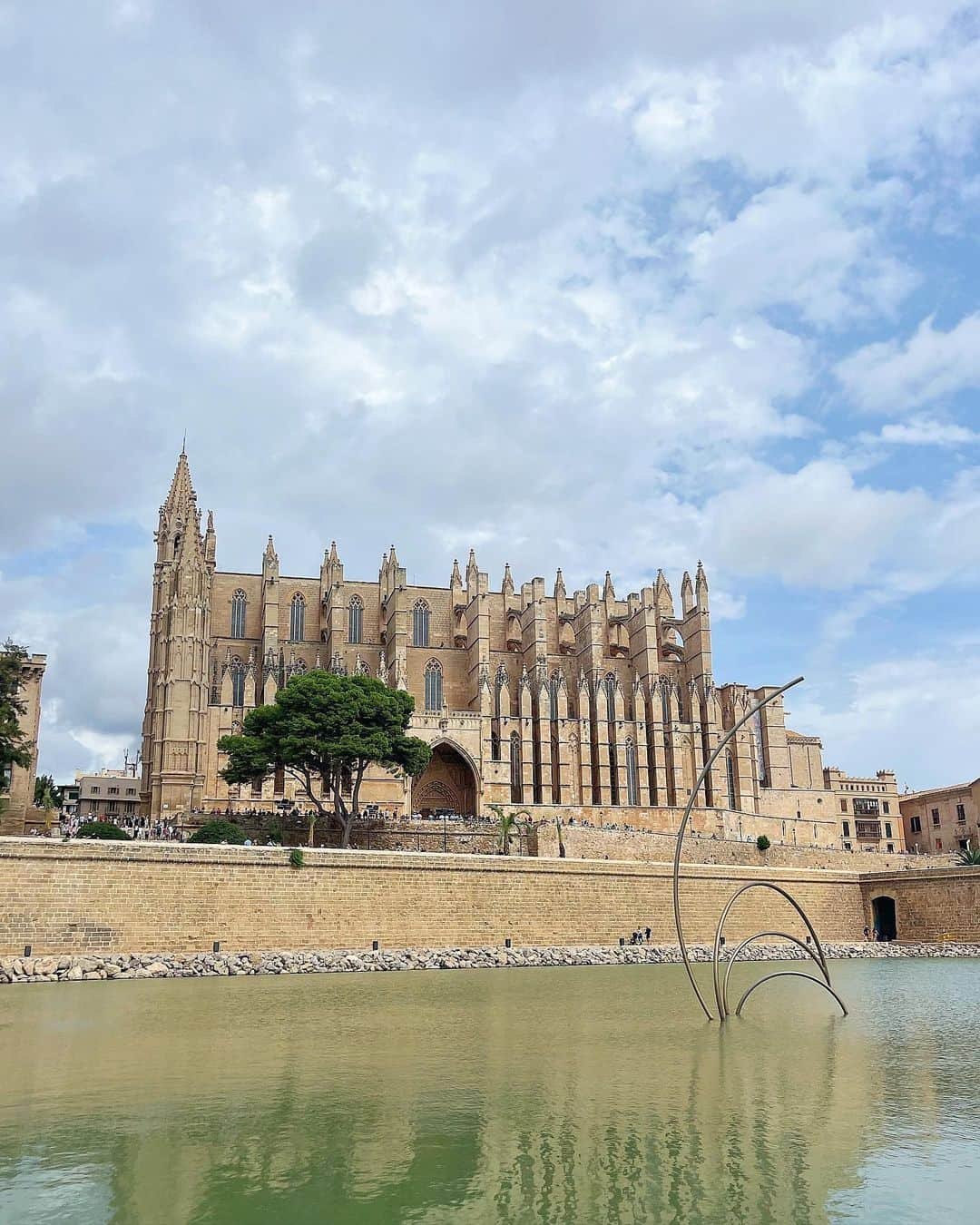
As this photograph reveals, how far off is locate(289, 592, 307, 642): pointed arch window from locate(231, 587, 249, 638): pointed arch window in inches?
100

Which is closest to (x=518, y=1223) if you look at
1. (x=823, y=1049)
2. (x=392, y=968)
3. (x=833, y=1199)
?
(x=833, y=1199)

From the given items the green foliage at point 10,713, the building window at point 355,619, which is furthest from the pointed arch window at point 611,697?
the green foliage at point 10,713

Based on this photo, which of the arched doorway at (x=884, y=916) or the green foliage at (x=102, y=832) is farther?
the arched doorway at (x=884, y=916)

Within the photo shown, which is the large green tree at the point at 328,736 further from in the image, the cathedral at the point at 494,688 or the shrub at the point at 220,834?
the cathedral at the point at 494,688

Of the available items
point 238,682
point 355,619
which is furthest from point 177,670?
point 355,619

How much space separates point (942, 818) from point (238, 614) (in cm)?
4106

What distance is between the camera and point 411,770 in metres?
41.2

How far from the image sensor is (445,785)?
54.2m

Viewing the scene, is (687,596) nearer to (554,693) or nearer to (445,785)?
(554,693)

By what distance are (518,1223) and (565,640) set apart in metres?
54.9

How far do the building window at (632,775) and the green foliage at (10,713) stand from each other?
31.4m

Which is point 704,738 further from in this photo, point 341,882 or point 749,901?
point 341,882

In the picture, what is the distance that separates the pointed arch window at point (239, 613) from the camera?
2215 inches

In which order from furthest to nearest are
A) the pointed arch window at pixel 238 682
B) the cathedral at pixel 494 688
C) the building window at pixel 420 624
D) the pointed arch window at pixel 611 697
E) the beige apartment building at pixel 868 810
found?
the beige apartment building at pixel 868 810 < the building window at pixel 420 624 < the pointed arch window at pixel 611 697 < the pointed arch window at pixel 238 682 < the cathedral at pixel 494 688
